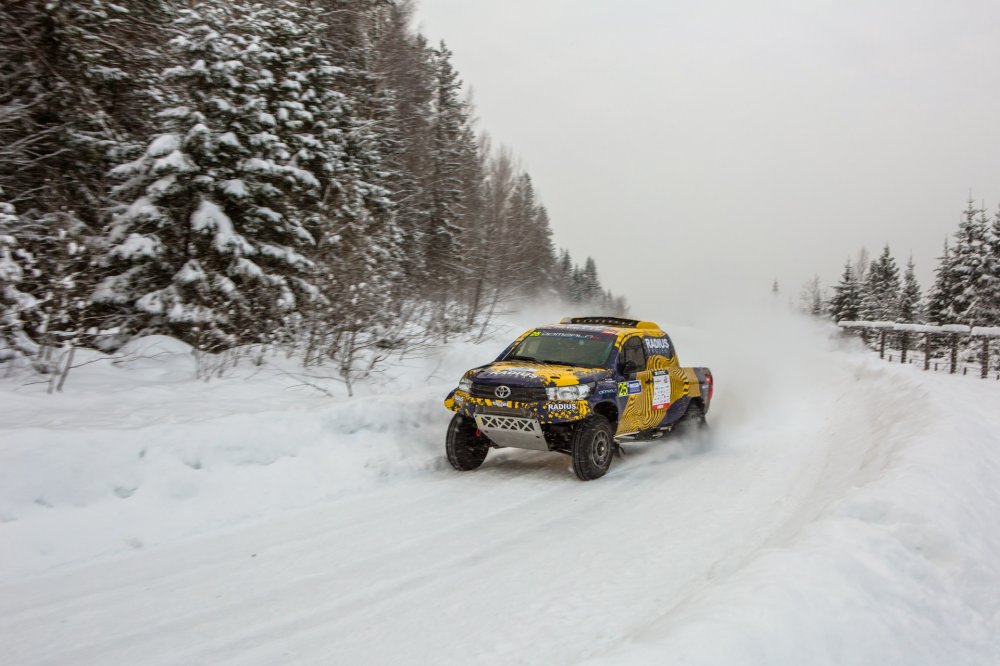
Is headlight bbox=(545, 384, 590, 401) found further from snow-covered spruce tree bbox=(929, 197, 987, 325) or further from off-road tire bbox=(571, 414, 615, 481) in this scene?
snow-covered spruce tree bbox=(929, 197, 987, 325)

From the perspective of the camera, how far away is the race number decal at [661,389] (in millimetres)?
9852

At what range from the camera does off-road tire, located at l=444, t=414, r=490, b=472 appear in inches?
344

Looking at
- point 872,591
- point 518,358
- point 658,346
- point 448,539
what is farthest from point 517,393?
point 872,591

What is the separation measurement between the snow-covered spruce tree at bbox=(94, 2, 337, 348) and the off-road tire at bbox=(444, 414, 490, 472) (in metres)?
5.22

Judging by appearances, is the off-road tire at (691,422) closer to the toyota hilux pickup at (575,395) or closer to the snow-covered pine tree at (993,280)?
the toyota hilux pickup at (575,395)

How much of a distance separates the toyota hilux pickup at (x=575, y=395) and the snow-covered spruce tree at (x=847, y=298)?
5426cm

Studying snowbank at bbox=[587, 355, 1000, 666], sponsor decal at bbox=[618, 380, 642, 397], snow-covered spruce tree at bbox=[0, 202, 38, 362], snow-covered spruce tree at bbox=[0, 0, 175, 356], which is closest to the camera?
snowbank at bbox=[587, 355, 1000, 666]

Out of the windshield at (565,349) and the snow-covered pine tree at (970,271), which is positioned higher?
the snow-covered pine tree at (970,271)

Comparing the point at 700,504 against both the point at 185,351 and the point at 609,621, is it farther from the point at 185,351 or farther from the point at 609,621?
the point at 185,351

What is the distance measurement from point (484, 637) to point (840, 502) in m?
2.95

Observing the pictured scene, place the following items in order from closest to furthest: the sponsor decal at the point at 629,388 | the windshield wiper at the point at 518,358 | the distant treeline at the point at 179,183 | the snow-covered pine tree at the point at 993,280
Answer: the sponsor decal at the point at 629,388, the windshield wiper at the point at 518,358, the distant treeline at the point at 179,183, the snow-covered pine tree at the point at 993,280

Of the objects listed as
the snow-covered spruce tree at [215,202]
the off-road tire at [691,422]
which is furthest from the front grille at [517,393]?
the snow-covered spruce tree at [215,202]

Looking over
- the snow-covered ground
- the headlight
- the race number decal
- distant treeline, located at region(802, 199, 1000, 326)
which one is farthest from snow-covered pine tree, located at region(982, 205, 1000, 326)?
the headlight

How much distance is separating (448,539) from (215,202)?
9.91m
